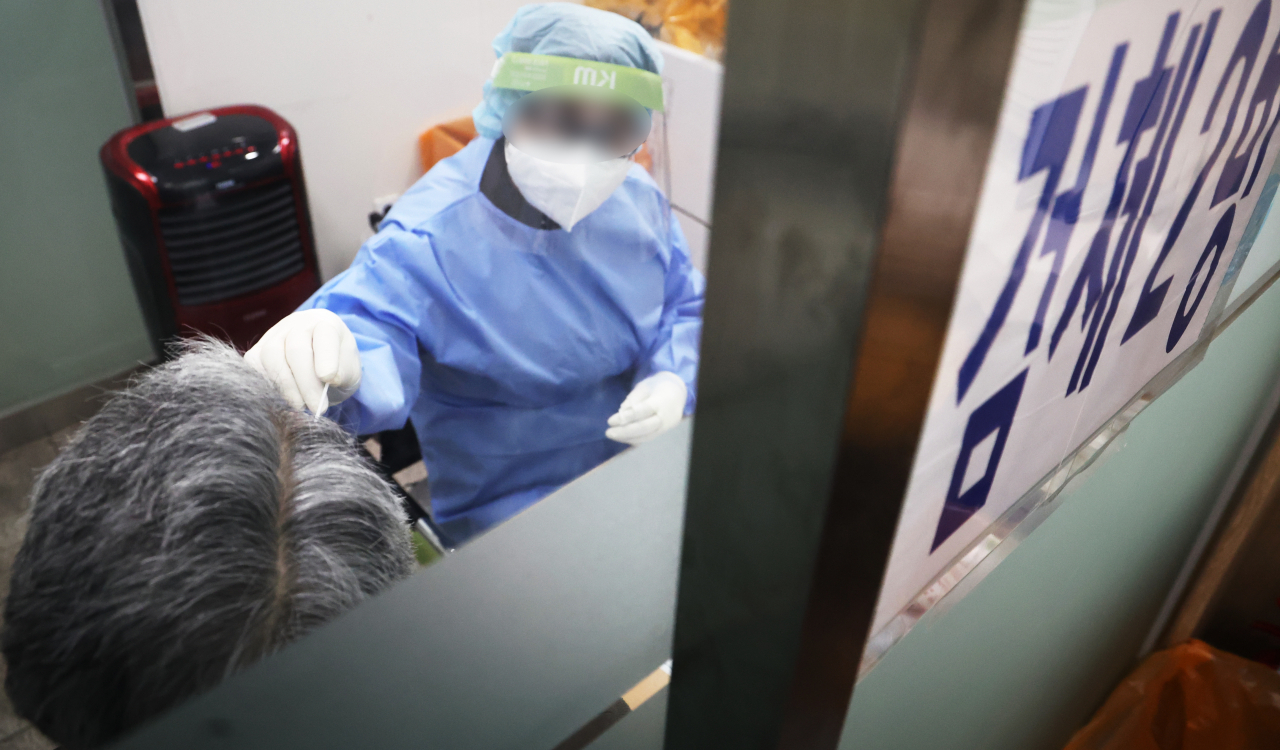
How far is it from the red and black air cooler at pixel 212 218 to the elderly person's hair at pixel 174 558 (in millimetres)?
1668

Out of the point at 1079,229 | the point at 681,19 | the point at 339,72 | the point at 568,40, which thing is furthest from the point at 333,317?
the point at 339,72

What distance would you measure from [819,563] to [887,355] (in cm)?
9

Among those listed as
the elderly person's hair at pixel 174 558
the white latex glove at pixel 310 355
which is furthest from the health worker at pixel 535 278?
the elderly person's hair at pixel 174 558

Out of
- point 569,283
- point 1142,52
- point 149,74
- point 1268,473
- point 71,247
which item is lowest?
point 71,247

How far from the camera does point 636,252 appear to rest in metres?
1.69

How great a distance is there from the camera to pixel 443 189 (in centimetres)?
155

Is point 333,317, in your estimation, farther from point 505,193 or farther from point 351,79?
point 351,79

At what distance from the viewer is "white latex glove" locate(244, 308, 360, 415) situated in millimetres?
1057

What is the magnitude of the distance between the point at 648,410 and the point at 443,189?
0.56 meters

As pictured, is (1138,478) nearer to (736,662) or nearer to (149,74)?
(736,662)

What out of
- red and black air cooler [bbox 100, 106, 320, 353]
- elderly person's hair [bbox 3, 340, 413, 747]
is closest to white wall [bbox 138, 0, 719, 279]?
Answer: red and black air cooler [bbox 100, 106, 320, 353]

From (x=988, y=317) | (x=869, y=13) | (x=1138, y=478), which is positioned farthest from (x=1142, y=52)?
(x=1138, y=478)

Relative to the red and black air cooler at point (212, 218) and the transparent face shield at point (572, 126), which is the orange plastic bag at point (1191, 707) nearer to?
the transparent face shield at point (572, 126)

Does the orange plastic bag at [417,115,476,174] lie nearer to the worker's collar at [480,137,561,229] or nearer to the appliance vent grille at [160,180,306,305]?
the appliance vent grille at [160,180,306,305]
